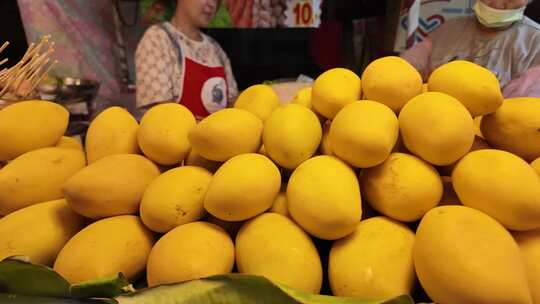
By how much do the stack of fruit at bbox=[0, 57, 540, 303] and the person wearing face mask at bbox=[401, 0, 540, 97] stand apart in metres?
1.64

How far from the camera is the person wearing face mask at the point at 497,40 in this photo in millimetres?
2084

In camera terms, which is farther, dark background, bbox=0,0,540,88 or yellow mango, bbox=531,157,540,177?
dark background, bbox=0,0,540,88

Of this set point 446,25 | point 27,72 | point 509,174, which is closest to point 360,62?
point 446,25

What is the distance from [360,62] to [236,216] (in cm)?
274

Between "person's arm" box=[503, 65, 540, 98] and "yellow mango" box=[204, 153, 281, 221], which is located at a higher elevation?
"yellow mango" box=[204, 153, 281, 221]

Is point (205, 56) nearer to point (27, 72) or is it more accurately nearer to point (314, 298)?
point (27, 72)

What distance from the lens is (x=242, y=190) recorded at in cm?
54

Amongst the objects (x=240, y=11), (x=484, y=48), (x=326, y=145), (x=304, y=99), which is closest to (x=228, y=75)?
(x=240, y=11)

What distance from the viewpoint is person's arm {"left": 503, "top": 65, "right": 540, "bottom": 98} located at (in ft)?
5.17

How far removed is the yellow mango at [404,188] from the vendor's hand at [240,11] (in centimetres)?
219

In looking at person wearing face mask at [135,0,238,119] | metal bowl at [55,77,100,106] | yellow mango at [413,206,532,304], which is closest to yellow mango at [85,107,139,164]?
yellow mango at [413,206,532,304]

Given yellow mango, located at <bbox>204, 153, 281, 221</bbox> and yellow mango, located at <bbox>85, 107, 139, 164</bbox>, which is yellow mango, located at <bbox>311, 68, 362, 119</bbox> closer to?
yellow mango, located at <bbox>204, 153, 281, 221</bbox>

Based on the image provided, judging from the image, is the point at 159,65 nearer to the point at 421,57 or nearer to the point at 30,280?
the point at 421,57

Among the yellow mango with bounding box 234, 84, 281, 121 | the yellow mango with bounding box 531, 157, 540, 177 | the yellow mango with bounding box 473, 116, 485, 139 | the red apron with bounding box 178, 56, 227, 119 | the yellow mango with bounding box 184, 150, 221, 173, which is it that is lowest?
the red apron with bounding box 178, 56, 227, 119
